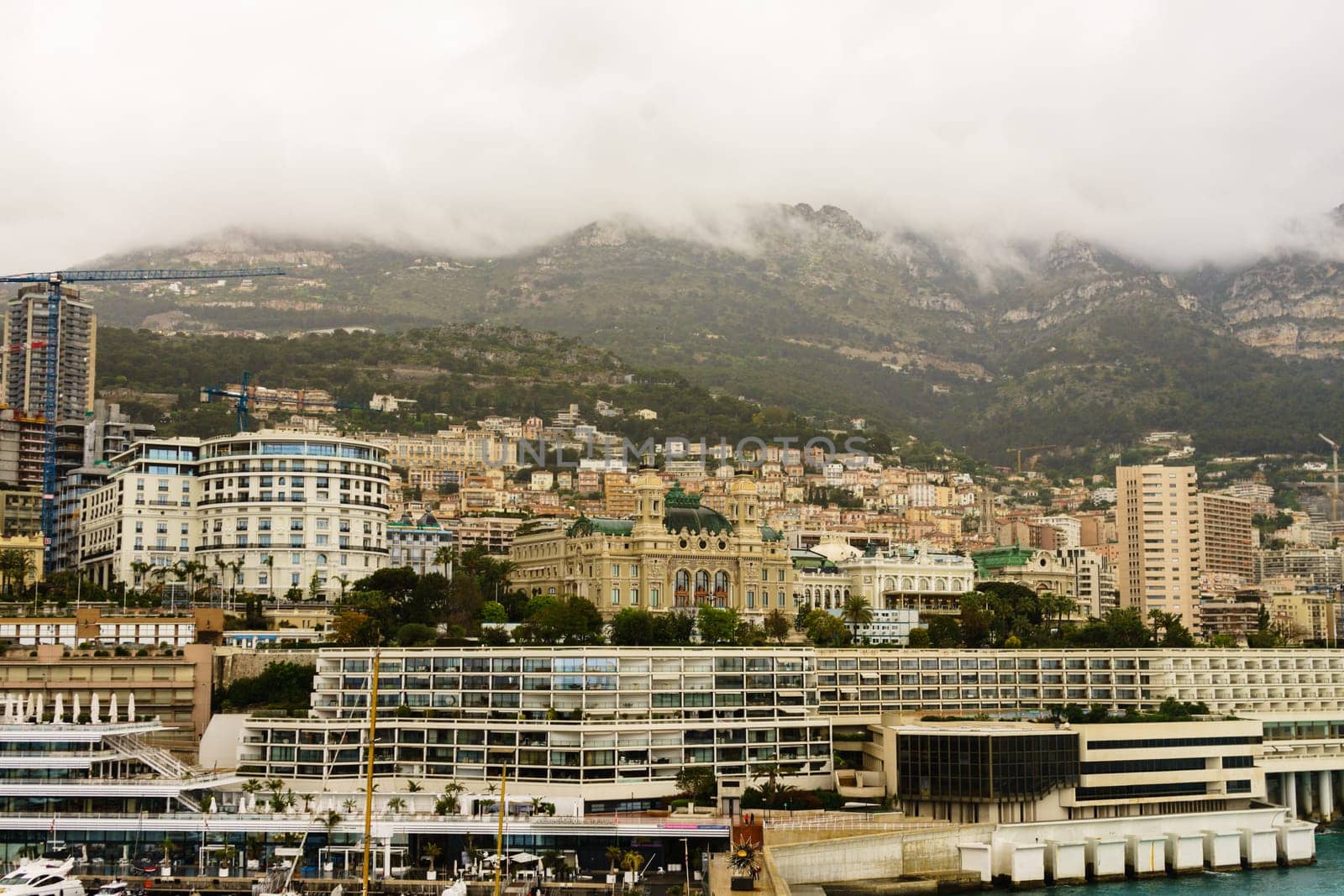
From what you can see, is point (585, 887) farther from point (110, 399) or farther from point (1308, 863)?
point (110, 399)

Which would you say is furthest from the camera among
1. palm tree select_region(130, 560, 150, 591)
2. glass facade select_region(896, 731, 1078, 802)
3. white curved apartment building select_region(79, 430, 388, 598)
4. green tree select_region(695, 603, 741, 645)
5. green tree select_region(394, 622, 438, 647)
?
white curved apartment building select_region(79, 430, 388, 598)

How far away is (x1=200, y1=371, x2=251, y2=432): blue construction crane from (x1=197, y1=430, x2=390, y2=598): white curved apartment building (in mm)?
33924

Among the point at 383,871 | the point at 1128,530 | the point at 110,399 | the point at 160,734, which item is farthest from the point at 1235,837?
the point at 110,399

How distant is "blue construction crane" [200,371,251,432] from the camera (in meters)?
157

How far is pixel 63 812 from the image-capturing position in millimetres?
76438

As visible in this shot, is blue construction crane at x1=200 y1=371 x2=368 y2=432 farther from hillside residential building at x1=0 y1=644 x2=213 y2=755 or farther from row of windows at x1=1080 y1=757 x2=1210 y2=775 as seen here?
row of windows at x1=1080 y1=757 x2=1210 y2=775

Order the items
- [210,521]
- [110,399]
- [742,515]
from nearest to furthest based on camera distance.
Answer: [210,521]
[742,515]
[110,399]

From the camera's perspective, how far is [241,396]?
15875cm

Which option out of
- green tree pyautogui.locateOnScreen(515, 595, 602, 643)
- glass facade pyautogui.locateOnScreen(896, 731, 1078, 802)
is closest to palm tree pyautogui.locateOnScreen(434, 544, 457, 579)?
green tree pyautogui.locateOnScreen(515, 595, 602, 643)

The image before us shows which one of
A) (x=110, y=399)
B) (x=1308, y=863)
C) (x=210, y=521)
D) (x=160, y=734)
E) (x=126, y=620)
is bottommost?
(x=1308, y=863)

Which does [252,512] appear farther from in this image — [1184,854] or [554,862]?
[1184,854]

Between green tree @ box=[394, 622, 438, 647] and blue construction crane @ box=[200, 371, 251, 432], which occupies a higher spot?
blue construction crane @ box=[200, 371, 251, 432]

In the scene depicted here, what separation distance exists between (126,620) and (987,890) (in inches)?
2077

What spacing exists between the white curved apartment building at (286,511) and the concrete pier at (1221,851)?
63295mm
